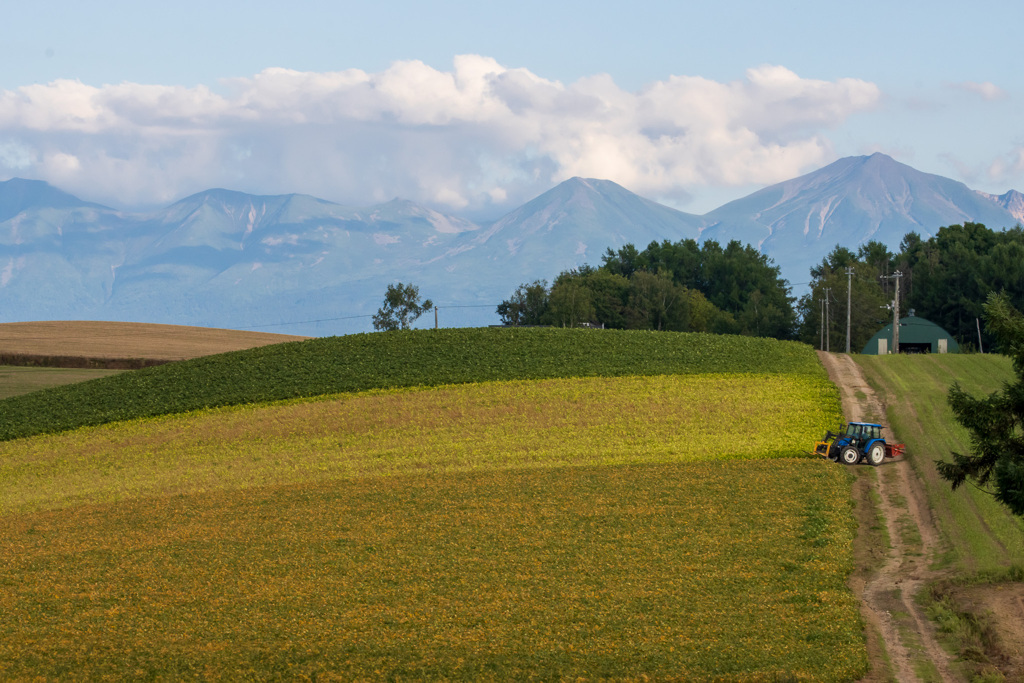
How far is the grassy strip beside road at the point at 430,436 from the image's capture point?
36.2m

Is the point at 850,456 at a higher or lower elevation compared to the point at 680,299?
lower

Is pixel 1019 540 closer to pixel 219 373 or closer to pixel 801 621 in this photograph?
pixel 801 621

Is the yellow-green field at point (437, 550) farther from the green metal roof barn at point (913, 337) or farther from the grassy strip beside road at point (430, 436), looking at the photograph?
the green metal roof barn at point (913, 337)

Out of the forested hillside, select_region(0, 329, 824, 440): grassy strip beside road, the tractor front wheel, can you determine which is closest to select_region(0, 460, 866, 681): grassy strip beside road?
the tractor front wheel

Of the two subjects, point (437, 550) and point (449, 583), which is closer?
point (449, 583)

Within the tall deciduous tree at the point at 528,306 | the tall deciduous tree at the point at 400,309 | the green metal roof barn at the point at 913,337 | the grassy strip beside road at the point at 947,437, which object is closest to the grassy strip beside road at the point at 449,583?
the grassy strip beside road at the point at 947,437

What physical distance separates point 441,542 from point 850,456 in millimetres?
17830

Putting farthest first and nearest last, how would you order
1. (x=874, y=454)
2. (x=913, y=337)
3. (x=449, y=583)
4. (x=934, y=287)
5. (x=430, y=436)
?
(x=934, y=287), (x=913, y=337), (x=430, y=436), (x=874, y=454), (x=449, y=583)

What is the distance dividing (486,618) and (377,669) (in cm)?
308

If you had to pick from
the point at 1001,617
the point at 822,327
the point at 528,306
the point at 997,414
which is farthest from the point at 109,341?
the point at 822,327

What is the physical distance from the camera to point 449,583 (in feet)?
70.9

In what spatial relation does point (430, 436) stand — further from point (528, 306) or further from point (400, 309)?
point (400, 309)

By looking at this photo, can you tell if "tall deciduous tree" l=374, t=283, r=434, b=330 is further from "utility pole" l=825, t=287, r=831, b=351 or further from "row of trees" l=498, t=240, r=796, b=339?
"utility pole" l=825, t=287, r=831, b=351

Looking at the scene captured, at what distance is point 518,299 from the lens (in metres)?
152
